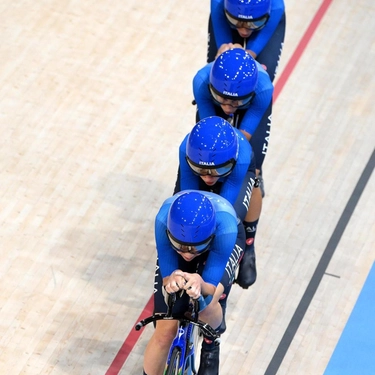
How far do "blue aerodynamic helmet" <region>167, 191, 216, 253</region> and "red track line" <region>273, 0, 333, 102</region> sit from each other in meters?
3.16

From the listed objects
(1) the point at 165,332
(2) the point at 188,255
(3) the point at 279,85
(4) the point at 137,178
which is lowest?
(4) the point at 137,178

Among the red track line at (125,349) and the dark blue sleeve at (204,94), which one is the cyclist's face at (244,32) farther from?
the red track line at (125,349)

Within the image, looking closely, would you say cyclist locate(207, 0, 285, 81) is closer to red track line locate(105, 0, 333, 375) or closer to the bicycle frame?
red track line locate(105, 0, 333, 375)

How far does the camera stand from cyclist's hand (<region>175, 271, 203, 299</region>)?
476 cm

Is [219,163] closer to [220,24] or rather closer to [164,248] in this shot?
[164,248]

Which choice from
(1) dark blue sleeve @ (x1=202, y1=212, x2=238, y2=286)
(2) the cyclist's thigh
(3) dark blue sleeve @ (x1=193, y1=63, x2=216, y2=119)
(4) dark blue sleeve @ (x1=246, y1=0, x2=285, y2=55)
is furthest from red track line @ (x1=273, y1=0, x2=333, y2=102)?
(1) dark blue sleeve @ (x1=202, y1=212, x2=238, y2=286)

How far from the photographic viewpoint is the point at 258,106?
601cm

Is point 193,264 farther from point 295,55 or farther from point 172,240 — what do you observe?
point 295,55

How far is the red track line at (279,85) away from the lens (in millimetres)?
5906

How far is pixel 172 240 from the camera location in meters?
4.93

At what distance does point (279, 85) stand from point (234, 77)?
2.40 m

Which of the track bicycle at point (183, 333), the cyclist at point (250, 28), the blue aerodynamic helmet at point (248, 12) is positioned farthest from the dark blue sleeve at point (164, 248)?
the blue aerodynamic helmet at point (248, 12)

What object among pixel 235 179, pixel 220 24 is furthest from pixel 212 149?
pixel 220 24

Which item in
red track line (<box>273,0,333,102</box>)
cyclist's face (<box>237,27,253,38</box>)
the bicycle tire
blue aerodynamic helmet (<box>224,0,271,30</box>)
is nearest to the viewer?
the bicycle tire
